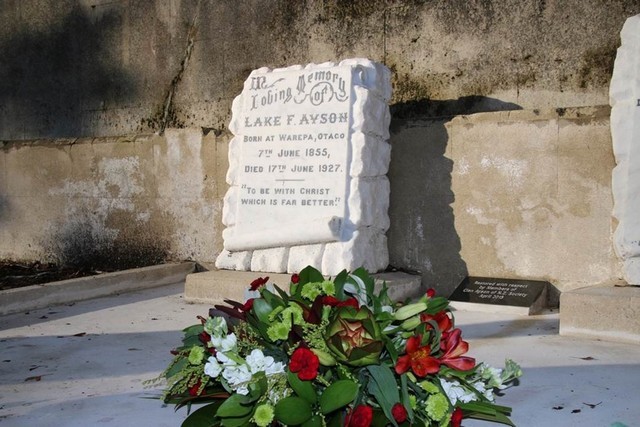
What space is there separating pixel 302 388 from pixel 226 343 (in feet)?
1.10

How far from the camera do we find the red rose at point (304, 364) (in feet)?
7.18

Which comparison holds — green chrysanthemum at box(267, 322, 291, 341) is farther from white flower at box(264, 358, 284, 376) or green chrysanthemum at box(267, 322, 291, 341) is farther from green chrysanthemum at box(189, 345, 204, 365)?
green chrysanthemum at box(189, 345, 204, 365)

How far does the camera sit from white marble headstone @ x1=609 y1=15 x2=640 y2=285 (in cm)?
452

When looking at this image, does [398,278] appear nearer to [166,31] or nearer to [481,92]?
[481,92]

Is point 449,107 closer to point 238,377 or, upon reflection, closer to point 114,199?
point 114,199

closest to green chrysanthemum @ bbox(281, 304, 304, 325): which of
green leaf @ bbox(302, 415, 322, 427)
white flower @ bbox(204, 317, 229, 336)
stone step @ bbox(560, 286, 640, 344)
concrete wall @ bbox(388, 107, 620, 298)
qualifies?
white flower @ bbox(204, 317, 229, 336)

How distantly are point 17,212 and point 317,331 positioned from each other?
5710mm

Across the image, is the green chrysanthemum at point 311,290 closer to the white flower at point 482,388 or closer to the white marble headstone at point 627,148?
the white flower at point 482,388

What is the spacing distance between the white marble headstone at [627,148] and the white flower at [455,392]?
2446 mm

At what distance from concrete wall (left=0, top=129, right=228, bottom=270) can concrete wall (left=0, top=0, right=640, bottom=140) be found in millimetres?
985

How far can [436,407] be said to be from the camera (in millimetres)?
2234

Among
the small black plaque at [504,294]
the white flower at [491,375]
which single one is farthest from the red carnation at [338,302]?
the small black plaque at [504,294]

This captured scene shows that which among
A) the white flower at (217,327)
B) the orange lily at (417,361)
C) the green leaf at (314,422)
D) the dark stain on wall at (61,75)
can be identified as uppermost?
the dark stain on wall at (61,75)

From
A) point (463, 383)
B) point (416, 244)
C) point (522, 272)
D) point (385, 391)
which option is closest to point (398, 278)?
point (416, 244)
